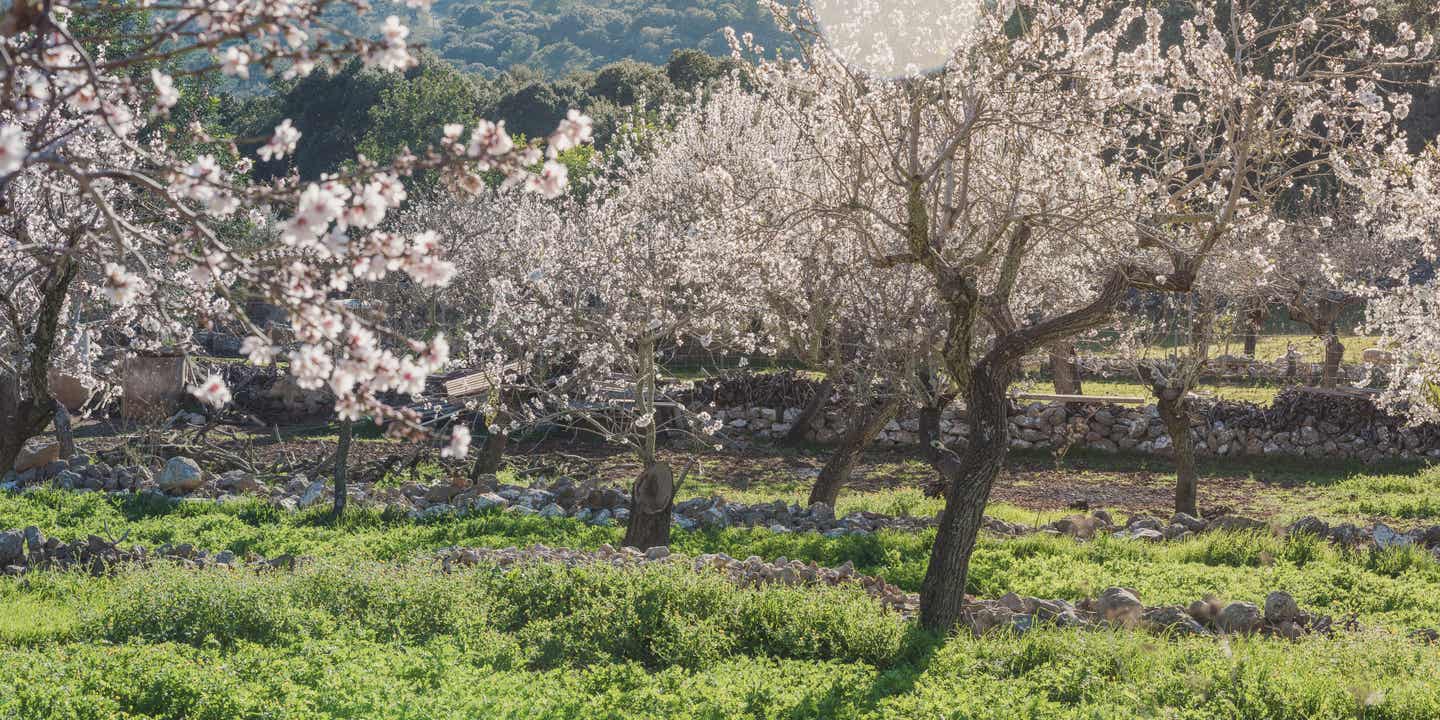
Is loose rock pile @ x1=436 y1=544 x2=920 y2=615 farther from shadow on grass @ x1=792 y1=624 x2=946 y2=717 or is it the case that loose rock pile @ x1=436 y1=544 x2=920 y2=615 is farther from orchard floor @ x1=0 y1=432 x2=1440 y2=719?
shadow on grass @ x1=792 y1=624 x2=946 y2=717

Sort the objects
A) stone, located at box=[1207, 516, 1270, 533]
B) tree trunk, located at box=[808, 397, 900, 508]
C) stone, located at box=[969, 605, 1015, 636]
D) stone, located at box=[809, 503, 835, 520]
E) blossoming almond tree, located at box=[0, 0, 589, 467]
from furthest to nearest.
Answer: tree trunk, located at box=[808, 397, 900, 508] < stone, located at box=[809, 503, 835, 520] < stone, located at box=[1207, 516, 1270, 533] < stone, located at box=[969, 605, 1015, 636] < blossoming almond tree, located at box=[0, 0, 589, 467]

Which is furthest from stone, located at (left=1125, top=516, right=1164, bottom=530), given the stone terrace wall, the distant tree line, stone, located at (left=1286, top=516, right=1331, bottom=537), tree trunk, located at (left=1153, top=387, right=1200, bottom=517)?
the distant tree line

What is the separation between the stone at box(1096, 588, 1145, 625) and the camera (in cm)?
741

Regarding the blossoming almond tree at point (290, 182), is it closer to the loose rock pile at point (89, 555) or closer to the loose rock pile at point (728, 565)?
the loose rock pile at point (728, 565)

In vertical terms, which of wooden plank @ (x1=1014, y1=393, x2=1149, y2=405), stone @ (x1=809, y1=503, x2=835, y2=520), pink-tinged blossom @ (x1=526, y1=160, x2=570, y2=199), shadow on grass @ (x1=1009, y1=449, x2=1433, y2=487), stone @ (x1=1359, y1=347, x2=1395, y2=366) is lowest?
stone @ (x1=809, y1=503, x2=835, y2=520)

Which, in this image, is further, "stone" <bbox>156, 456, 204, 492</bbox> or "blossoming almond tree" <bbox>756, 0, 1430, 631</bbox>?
"stone" <bbox>156, 456, 204, 492</bbox>

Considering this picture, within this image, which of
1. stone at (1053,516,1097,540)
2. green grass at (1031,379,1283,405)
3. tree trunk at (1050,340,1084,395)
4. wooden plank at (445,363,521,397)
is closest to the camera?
stone at (1053,516,1097,540)

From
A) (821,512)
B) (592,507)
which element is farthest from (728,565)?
(592,507)

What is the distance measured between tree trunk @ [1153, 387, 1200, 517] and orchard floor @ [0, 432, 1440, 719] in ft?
9.44

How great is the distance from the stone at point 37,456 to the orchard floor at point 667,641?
3287mm

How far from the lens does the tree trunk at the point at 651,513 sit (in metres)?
10.2

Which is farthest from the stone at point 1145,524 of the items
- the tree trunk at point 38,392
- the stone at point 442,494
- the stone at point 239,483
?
the stone at point 239,483

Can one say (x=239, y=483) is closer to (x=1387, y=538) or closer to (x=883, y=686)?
(x=883, y=686)

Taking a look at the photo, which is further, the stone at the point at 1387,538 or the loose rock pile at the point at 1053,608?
the stone at the point at 1387,538
